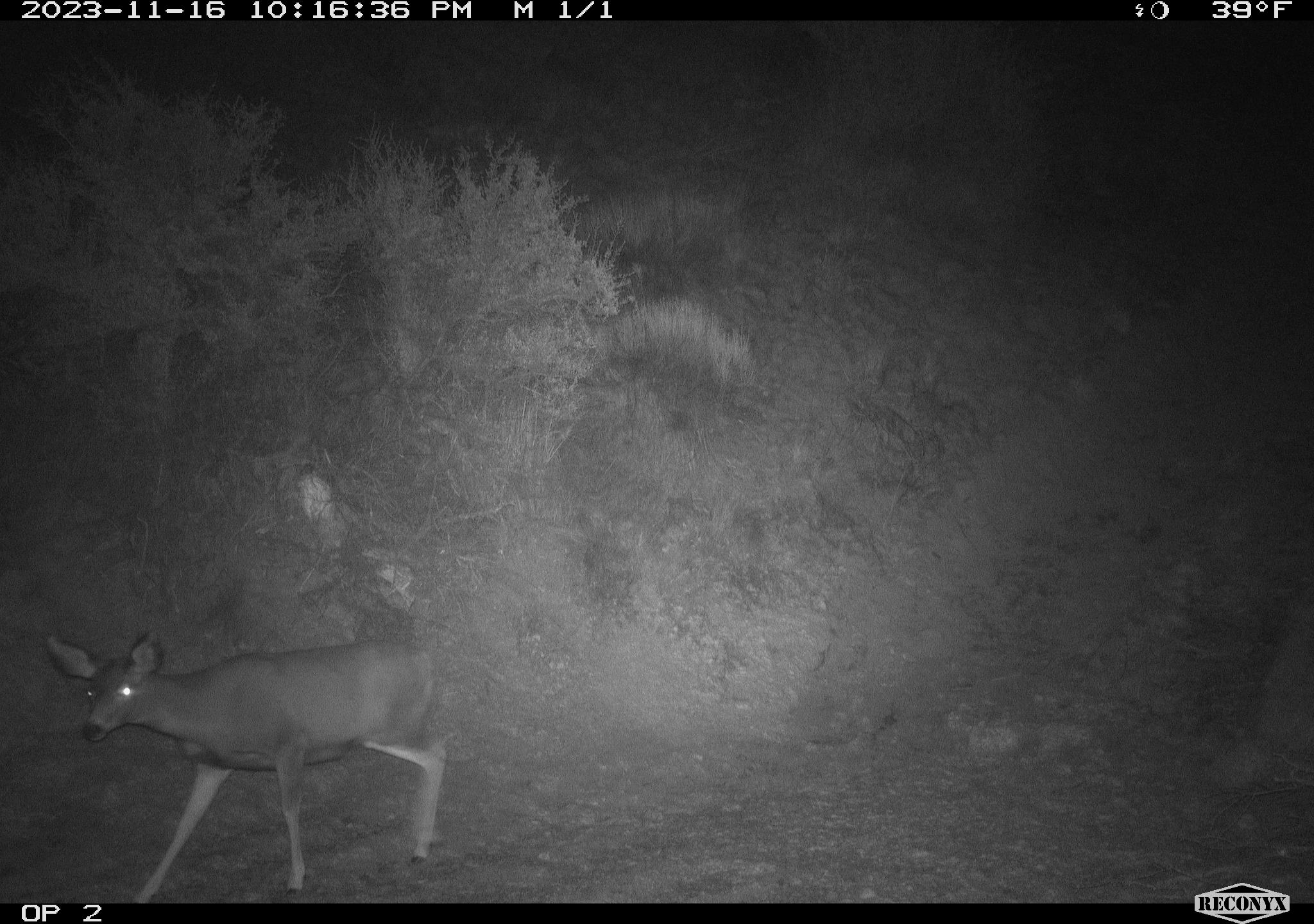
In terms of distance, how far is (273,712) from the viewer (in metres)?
5.80

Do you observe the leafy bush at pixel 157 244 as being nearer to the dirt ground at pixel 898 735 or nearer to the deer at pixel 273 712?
the dirt ground at pixel 898 735

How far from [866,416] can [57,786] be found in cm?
864

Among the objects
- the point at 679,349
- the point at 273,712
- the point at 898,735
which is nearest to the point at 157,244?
the point at 273,712

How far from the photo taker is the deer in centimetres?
551

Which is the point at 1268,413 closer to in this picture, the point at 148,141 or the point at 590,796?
the point at 590,796

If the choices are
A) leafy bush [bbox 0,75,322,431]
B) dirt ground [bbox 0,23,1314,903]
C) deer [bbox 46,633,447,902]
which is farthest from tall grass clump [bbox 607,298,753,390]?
deer [bbox 46,633,447,902]

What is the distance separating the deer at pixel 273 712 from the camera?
5.51m

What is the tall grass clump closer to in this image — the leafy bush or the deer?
the leafy bush

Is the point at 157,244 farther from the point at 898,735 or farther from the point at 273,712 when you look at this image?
the point at 898,735

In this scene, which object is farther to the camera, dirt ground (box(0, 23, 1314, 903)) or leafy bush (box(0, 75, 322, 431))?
leafy bush (box(0, 75, 322, 431))

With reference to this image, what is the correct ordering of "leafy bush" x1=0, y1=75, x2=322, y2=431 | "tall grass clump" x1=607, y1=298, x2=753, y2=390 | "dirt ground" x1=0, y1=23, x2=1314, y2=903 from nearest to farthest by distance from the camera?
1. "dirt ground" x1=0, y1=23, x2=1314, y2=903
2. "leafy bush" x1=0, y1=75, x2=322, y2=431
3. "tall grass clump" x1=607, y1=298, x2=753, y2=390

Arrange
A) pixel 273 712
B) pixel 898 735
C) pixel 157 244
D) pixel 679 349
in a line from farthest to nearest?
1. pixel 679 349
2. pixel 157 244
3. pixel 898 735
4. pixel 273 712

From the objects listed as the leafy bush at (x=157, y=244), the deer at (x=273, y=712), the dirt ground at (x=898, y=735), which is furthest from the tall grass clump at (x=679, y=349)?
the deer at (x=273, y=712)
